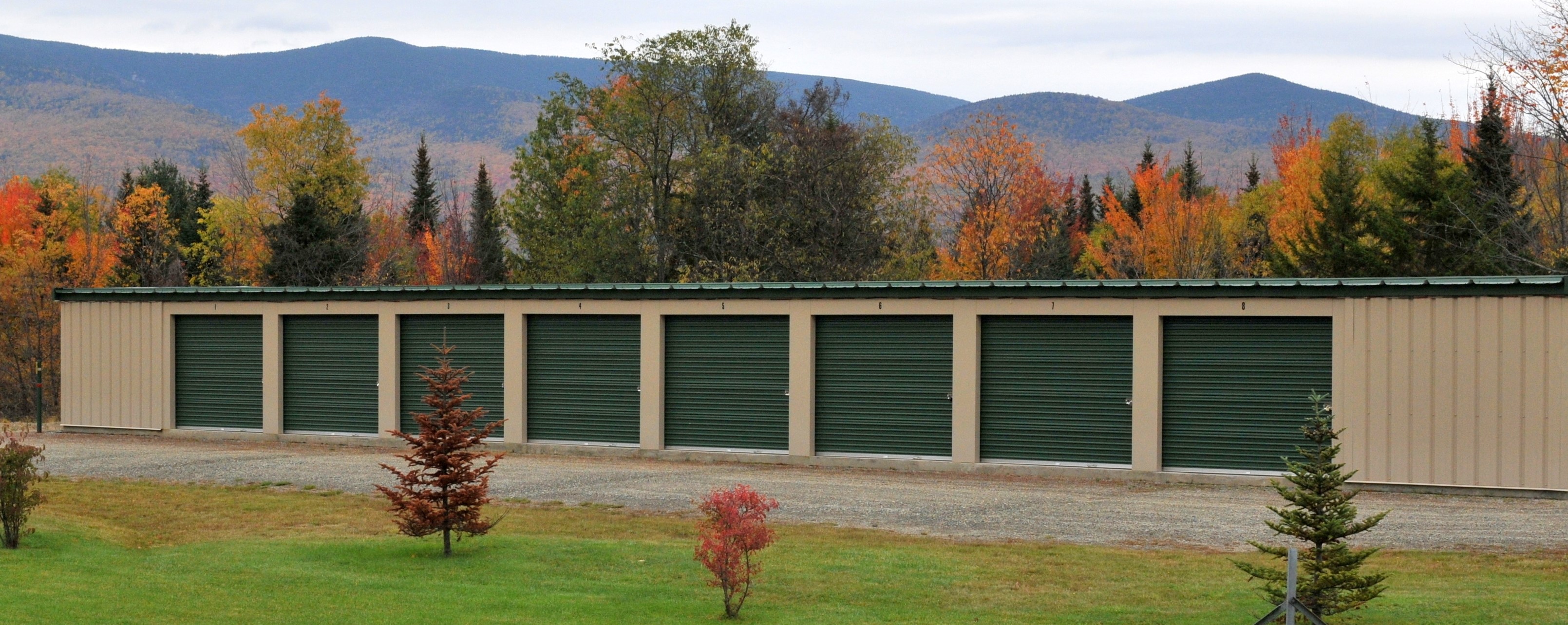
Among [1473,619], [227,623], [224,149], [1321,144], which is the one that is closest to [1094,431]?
[1473,619]

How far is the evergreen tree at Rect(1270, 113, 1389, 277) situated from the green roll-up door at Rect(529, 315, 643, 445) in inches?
1194

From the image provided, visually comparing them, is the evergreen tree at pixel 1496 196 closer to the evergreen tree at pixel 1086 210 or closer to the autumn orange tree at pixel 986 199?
the autumn orange tree at pixel 986 199

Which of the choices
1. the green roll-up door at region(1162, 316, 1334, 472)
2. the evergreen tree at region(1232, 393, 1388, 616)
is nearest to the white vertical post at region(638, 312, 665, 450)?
the green roll-up door at region(1162, 316, 1334, 472)

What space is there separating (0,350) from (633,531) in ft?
167

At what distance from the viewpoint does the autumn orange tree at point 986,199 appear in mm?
55750

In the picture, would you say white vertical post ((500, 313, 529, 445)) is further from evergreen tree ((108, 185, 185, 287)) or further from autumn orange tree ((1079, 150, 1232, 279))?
evergreen tree ((108, 185, 185, 287))

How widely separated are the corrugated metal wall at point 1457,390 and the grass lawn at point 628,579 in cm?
586

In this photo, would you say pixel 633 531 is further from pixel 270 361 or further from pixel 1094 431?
pixel 270 361

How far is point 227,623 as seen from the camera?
11.1 metres

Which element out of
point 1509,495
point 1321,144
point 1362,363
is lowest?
point 1509,495

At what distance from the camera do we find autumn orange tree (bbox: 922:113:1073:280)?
5575 cm

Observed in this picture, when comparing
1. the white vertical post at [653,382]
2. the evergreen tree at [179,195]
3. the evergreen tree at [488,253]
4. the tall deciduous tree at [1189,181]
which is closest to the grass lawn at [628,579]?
the white vertical post at [653,382]

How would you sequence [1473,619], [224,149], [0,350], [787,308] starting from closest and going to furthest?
[1473,619] → [787,308] → [0,350] → [224,149]

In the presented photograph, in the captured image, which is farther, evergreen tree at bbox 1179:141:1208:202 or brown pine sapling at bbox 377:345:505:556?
evergreen tree at bbox 1179:141:1208:202
